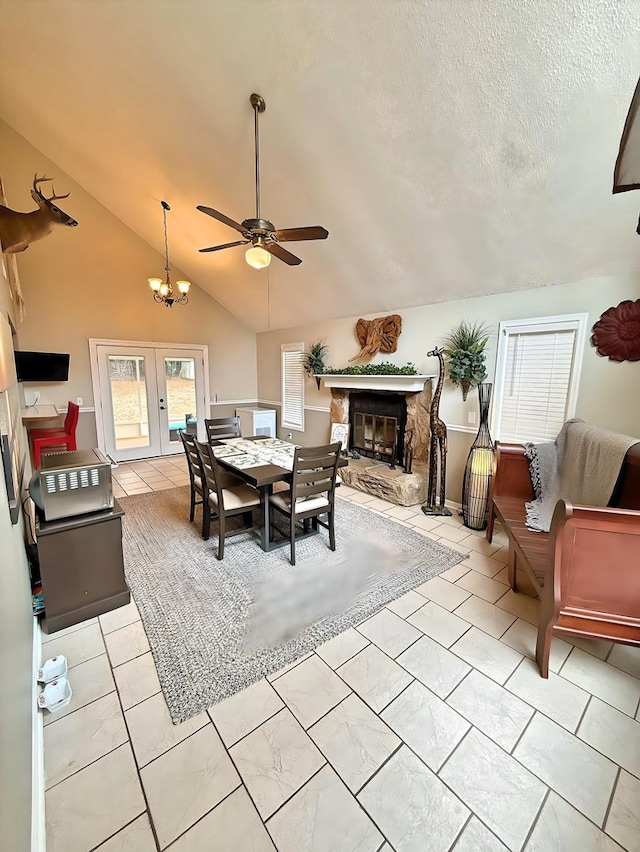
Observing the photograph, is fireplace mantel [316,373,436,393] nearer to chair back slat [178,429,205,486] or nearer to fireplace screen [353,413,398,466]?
fireplace screen [353,413,398,466]

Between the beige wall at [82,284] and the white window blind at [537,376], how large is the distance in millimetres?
4751

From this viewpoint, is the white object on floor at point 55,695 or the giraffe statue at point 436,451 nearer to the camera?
the white object on floor at point 55,695

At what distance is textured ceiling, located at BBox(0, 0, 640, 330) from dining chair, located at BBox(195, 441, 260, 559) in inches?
104

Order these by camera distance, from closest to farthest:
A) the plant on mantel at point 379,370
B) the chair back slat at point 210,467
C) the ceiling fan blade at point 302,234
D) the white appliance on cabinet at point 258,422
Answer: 1. the ceiling fan blade at point 302,234
2. the chair back slat at point 210,467
3. the plant on mantel at point 379,370
4. the white appliance on cabinet at point 258,422

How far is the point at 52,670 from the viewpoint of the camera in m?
1.73

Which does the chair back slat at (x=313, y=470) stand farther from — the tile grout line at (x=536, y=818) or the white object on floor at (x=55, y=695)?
the tile grout line at (x=536, y=818)

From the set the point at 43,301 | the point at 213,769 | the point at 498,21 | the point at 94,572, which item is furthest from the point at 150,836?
the point at 43,301

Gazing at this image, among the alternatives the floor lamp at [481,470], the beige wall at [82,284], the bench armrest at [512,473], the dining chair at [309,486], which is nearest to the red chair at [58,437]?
the beige wall at [82,284]

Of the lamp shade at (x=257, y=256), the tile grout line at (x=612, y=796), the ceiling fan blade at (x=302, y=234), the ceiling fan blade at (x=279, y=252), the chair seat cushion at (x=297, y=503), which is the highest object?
the ceiling fan blade at (x=302, y=234)

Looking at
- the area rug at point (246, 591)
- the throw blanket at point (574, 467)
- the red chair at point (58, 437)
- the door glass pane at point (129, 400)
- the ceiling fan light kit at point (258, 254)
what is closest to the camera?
the area rug at point (246, 591)

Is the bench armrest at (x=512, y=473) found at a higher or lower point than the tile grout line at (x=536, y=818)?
higher

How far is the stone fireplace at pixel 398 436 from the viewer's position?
162 inches

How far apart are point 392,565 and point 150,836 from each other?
6.70 feet

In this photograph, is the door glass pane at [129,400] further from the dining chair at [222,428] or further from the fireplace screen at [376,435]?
the fireplace screen at [376,435]
